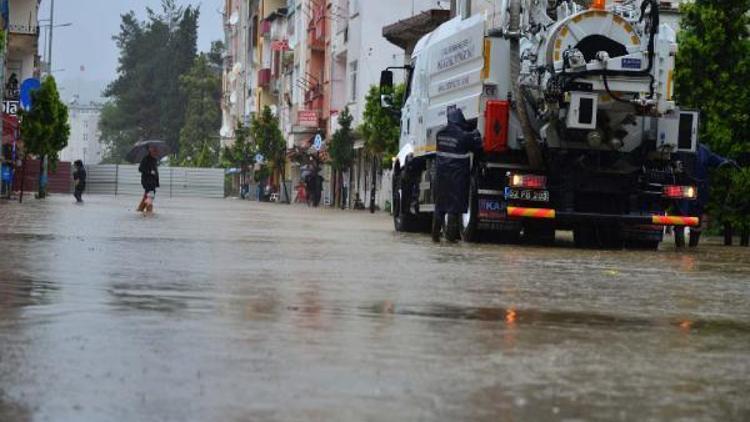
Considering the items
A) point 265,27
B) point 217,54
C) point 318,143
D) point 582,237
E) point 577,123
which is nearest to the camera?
point 577,123

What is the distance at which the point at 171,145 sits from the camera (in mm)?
154000

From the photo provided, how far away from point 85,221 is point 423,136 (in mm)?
5623

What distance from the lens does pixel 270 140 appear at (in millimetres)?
98500

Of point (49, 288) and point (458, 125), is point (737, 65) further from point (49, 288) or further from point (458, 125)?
point (49, 288)

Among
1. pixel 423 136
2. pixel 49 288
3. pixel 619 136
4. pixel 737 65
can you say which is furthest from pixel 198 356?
A: pixel 737 65

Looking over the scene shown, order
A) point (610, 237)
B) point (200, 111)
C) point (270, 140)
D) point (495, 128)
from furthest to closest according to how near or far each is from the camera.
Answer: point (200, 111) → point (270, 140) → point (610, 237) → point (495, 128)

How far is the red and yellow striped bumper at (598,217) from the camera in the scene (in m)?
22.6

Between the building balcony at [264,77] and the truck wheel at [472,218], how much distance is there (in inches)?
3386

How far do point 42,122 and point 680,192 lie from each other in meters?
35.9

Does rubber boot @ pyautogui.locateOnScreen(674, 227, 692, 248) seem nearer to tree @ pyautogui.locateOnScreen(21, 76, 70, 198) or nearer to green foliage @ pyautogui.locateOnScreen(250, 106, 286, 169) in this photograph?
tree @ pyautogui.locateOnScreen(21, 76, 70, 198)

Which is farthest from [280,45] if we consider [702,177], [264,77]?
[702,177]

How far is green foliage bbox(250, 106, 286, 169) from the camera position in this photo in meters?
98.0

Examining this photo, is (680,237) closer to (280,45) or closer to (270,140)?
(270,140)

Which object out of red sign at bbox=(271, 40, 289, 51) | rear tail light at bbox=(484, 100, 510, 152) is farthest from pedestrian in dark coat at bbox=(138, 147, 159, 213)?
red sign at bbox=(271, 40, 289, 51)
